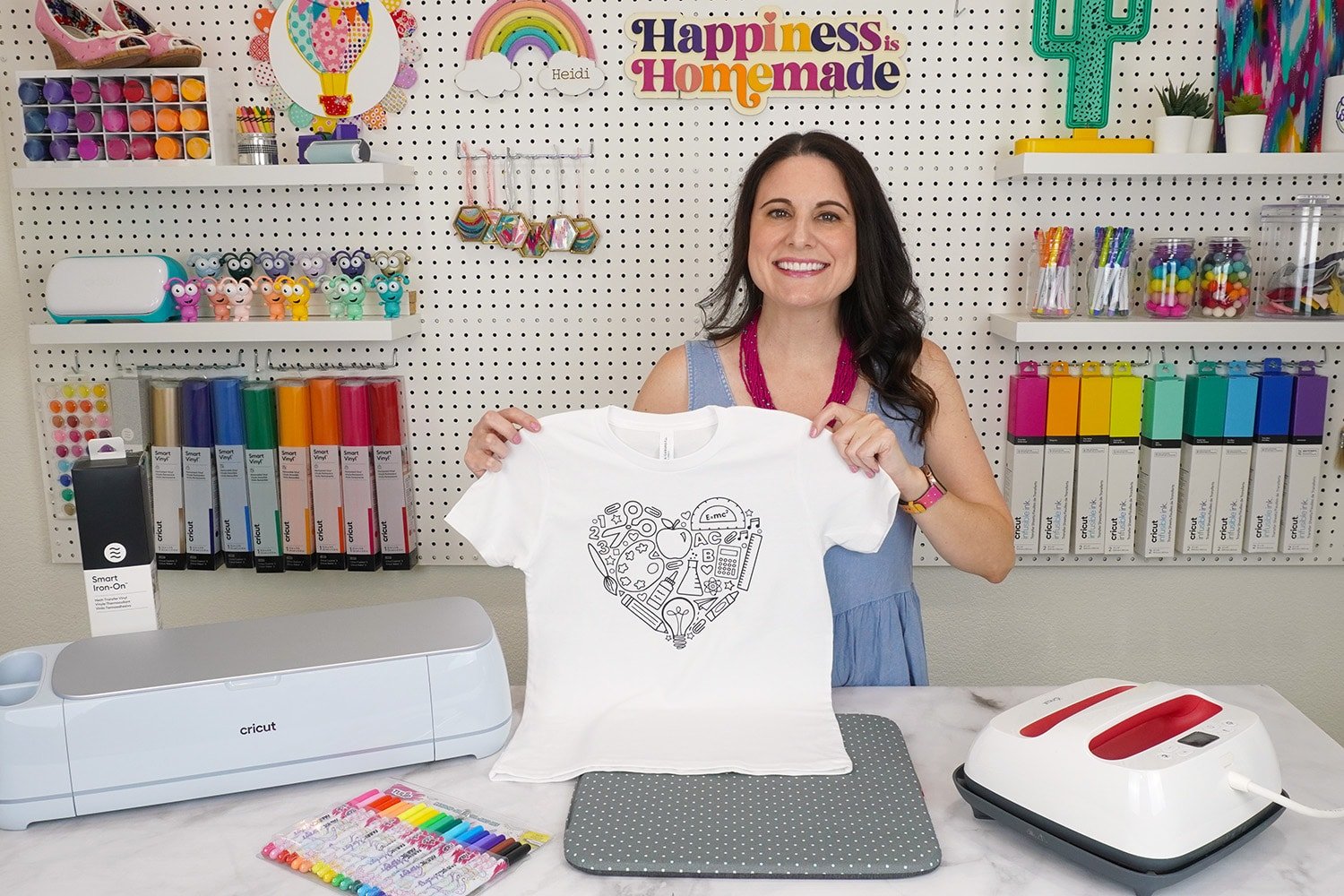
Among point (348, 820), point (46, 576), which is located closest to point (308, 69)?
point (46, 576)

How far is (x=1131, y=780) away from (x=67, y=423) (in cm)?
247

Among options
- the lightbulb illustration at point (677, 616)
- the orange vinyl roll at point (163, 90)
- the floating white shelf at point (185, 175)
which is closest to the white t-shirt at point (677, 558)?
the lightbulb illustration at point (677, 616)

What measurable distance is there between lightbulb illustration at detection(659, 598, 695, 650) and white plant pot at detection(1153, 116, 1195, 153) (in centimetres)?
152

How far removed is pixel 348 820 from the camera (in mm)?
1259

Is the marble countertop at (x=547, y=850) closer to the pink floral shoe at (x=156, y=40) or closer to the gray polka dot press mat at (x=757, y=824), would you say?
the gray polka dot press mat at (x=757, y=824)

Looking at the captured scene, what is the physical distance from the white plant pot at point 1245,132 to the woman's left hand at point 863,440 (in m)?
1.26

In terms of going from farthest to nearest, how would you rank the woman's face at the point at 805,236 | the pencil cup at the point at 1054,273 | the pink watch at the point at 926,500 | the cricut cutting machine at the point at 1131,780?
the pencil cup at the point at 1054,273 < the woman's face at the point at 805,236 < the pink watch at the point at 926,500 < the cricut cutting machine at the point at 1131,780

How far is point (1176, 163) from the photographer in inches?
86.3

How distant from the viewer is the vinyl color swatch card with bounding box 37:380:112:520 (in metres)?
2.52

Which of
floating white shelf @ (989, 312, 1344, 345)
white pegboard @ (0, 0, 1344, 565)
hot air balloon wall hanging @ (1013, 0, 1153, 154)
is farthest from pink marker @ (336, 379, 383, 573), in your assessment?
hot air balloon wall hanging @ (1013, 0, 1153, 154)

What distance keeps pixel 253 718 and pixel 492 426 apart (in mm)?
537

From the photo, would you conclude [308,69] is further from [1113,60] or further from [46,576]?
[1113,60]

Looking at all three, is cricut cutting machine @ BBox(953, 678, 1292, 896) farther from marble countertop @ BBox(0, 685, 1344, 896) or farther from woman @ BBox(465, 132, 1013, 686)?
woman @ BBox(465, 132, 1013, 686)

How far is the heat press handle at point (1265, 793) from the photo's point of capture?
1.12 metres
